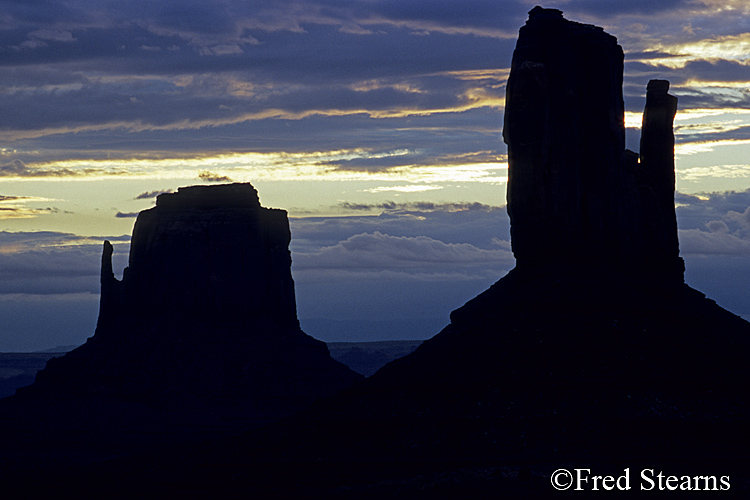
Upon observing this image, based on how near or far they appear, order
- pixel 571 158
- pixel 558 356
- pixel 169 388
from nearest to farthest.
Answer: pixel 558 356
pixel 571 158
pixel 169 388

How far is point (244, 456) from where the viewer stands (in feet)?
365

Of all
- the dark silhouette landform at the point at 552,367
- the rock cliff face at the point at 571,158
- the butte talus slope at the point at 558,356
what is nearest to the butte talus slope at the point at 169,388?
the dark silhouette landform at the point at 552,367

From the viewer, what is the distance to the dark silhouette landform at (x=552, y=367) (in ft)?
319

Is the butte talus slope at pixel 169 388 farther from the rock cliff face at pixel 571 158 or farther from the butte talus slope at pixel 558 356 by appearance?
the rock cliff face at pixel 571 158

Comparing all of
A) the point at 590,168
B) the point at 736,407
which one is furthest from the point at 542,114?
the point at 736,407

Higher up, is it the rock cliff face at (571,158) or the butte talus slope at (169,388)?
the rock cliff face at (571,158)

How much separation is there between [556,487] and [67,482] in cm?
4944

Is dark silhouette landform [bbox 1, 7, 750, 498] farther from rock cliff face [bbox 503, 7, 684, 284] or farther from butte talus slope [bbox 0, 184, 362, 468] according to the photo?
butte talus slope [bbox 0, 184, 362, 468]

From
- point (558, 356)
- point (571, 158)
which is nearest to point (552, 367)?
point (558, 356)

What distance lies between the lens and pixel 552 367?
10550 centimetres

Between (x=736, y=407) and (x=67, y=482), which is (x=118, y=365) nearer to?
(x=67, y=482)

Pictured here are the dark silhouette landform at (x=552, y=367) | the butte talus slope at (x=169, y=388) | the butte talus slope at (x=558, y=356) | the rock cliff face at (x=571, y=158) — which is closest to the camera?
the dark silhouette landform at (x=552, y=367)

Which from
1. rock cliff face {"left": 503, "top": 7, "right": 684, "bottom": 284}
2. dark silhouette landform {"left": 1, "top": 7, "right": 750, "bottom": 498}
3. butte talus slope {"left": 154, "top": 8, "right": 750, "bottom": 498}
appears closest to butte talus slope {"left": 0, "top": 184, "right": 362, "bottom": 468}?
dark silhouette landform {"left": 1, "top": 7, "right": 750, "bottom": 498}

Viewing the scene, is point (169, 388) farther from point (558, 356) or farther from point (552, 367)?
point (552, 367)
